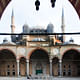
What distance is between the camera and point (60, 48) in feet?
128

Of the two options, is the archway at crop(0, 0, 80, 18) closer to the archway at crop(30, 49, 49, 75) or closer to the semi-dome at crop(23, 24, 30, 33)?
the archway at crop(30, 49, 49, 75)

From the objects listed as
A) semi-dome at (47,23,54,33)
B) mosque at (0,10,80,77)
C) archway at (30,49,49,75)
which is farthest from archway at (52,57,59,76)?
semi-dome at (47,23,54,33)

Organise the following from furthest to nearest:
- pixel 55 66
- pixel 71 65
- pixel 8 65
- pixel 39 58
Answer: pixel 39 58 < pixel 55 66 < pixel 71 65 < pixel 8 65

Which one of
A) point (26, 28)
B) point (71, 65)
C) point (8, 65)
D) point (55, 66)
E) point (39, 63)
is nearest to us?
point (8, 65)

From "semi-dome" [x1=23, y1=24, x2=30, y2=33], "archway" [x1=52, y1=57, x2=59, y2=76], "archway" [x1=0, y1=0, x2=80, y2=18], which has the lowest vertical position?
"archway" [x1=52, y1=57, x2=59, y2=76]

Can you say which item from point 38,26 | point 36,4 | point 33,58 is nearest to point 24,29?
point 38,26

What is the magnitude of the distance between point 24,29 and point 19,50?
1518 cm

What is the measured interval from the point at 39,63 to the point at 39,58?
3.49ft

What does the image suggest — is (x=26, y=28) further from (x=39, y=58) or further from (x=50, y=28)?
(x=39, y=58)

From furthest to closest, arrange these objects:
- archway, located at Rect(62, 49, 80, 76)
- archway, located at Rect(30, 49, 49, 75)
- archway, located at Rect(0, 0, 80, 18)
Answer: archway, located at Rect(30, 49, 49, 75), archway, located at Rect(62, 49, 80, 76), archway, located at Rect(0, 0, 80, 18)

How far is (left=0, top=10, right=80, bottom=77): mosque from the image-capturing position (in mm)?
39225

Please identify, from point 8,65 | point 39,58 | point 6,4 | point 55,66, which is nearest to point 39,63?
point 39,58

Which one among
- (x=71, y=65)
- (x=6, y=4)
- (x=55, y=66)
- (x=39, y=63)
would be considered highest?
(x=6, y=4)

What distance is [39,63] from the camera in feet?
141
